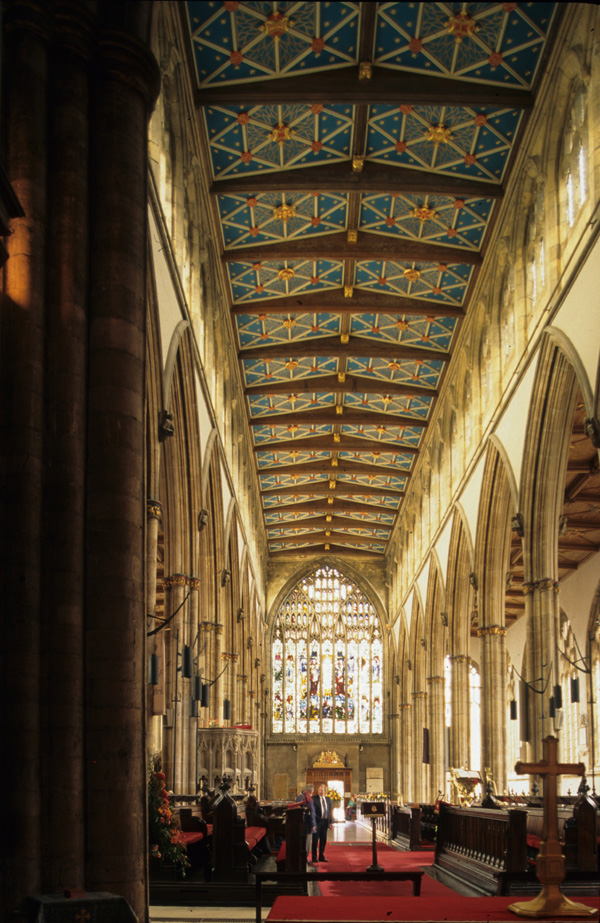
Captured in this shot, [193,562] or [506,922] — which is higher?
[193,562]

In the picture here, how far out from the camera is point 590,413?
13945mm

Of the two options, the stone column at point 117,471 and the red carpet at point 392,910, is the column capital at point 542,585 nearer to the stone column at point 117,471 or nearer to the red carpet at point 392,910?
the red carpet at point 392,910

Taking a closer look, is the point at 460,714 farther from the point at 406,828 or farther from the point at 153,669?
the point at 153,669

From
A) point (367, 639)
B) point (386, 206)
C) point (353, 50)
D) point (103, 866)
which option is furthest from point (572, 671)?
point (103, 866)

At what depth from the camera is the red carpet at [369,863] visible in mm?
11675

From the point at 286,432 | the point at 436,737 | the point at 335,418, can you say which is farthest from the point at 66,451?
the point at 436,737

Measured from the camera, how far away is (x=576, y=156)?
594 inches

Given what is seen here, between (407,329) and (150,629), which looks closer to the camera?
(150,629)

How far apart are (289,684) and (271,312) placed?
22.7 m

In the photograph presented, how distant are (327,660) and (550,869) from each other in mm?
35994

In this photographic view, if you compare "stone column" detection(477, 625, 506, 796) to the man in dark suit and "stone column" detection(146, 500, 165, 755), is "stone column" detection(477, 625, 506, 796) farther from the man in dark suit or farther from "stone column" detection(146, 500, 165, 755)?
"stone column" detection(146, 500, 165, 755)

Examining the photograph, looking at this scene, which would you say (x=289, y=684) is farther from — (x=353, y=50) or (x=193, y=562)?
(x=353, y=50)

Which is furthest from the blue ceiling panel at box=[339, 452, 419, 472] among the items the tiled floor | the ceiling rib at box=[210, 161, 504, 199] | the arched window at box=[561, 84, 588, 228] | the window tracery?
the tiled floor

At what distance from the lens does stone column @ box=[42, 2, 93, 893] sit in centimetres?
709
